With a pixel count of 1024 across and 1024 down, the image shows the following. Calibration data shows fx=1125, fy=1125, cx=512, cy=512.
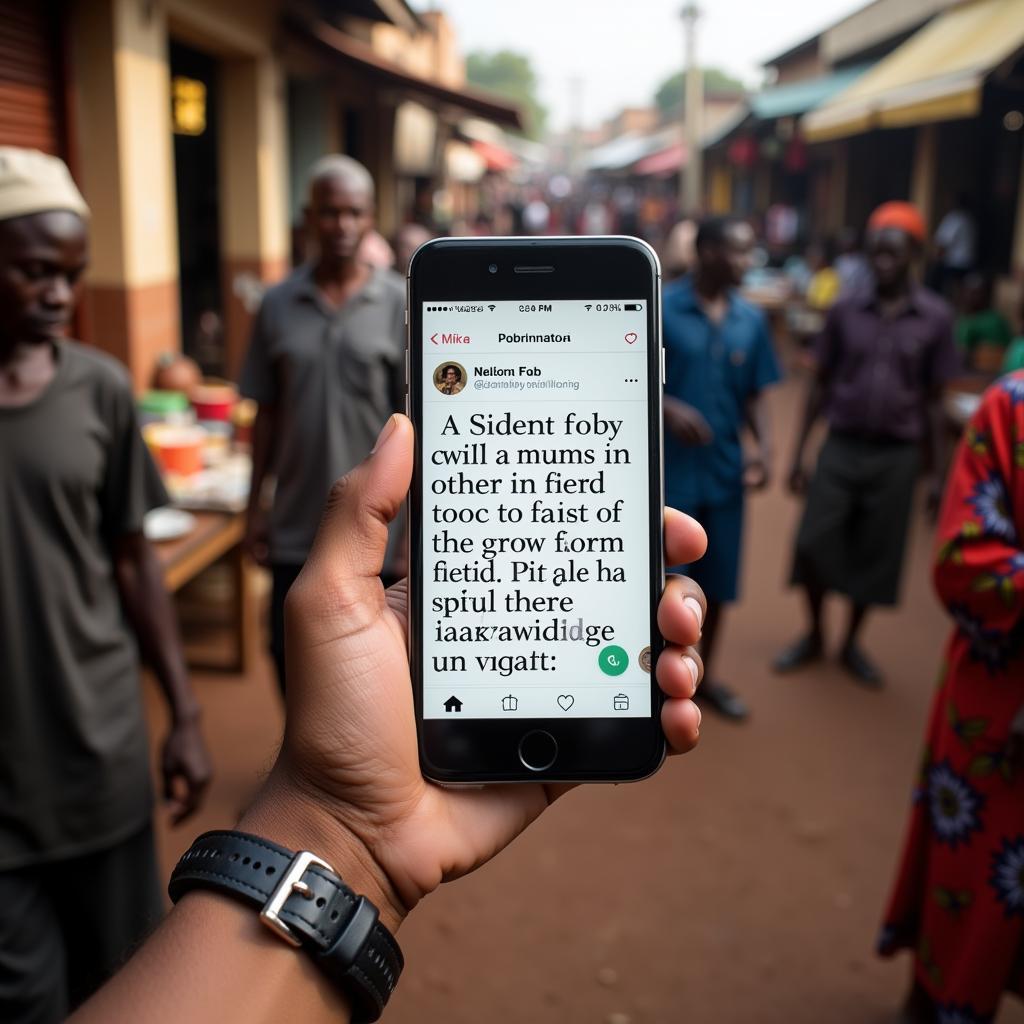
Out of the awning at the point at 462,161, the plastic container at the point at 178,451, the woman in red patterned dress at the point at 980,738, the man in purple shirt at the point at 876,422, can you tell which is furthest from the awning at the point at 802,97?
the woman in red patterned dress at the point at 980,738

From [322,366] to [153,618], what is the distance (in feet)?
3.83

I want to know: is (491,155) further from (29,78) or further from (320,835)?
(320,835)

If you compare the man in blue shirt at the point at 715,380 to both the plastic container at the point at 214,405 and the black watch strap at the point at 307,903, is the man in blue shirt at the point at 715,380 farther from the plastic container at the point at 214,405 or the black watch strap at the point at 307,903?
the black watch strap at the point at 307,903

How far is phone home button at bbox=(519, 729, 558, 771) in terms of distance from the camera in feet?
4.35

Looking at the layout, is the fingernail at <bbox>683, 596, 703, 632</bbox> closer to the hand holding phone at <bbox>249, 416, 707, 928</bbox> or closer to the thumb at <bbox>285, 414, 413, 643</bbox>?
the hand holding phone at <bbox>249, 416, 707, 928</bbox>

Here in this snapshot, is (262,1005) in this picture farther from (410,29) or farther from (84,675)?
(410,29)

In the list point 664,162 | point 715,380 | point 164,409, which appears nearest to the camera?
point 715,380

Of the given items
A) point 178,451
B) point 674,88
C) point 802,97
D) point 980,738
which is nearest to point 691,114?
point 802,97

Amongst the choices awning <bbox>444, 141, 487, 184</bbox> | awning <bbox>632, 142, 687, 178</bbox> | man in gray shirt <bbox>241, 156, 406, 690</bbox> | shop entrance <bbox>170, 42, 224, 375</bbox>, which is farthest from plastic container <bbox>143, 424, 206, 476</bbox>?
awning <bbox>632, 142, 687, 178</bbox>

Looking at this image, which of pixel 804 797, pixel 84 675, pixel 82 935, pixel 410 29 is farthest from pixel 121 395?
pixel 410 29

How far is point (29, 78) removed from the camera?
502cm

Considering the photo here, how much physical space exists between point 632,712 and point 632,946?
2073 mm

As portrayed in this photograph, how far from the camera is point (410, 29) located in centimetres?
1192

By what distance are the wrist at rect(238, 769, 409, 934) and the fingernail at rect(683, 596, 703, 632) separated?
0.44 m
